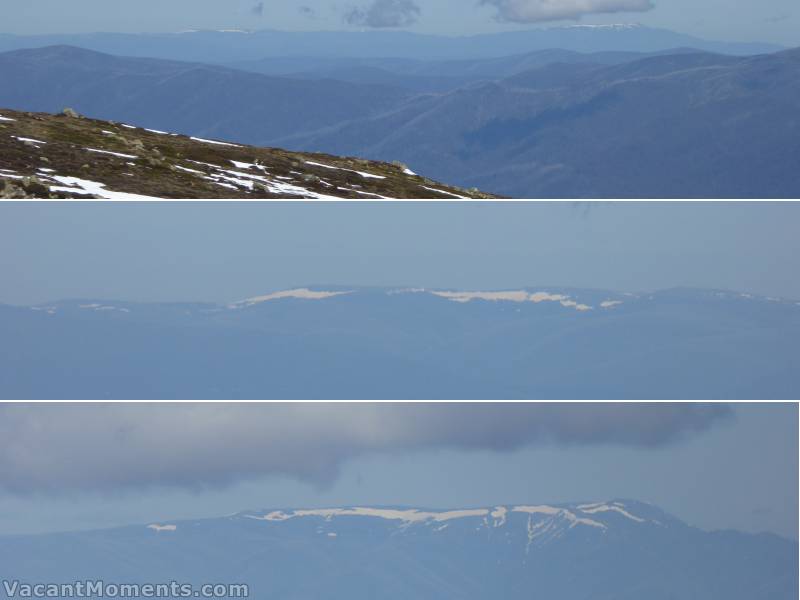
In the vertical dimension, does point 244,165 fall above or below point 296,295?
below

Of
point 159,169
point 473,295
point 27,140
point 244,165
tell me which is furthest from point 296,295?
point 244,165

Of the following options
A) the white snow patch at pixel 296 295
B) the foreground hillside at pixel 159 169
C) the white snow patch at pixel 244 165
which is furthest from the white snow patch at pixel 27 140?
the white snow patch at pixel 296 295

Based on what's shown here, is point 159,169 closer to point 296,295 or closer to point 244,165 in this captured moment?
point 244,165

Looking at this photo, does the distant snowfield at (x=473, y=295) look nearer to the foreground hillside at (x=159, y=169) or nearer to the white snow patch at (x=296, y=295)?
the white snow patch at (x=296, y=295)

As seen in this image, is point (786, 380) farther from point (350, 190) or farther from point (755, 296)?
point (350, 190)

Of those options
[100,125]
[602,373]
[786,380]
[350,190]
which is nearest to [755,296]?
[786,380]

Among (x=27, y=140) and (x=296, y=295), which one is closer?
(x=296, y=295)

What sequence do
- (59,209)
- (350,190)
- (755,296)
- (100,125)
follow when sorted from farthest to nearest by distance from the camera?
(100,125) → (350,190) → (755,296) → (59,209)

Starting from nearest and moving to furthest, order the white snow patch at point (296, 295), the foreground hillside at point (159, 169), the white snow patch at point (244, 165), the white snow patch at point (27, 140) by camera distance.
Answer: the white snow patch at point (296, 295), the foreground hillside at point (159, 169), the white snow patch at point (27, 140), the white snow patch at point (244, 165)

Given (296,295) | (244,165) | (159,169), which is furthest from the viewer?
(244,165)
